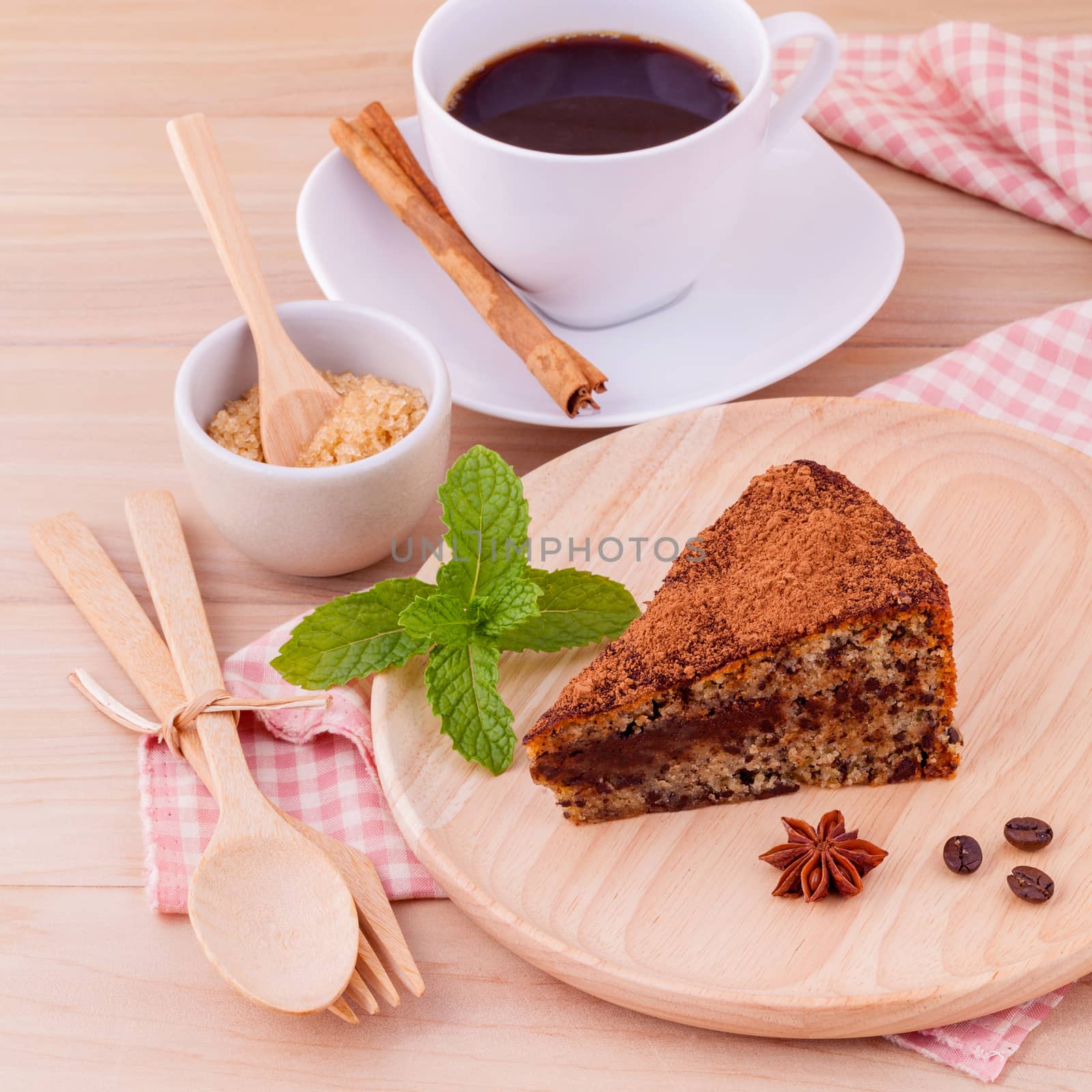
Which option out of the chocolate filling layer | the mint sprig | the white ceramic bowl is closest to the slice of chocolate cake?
the chocolate filling layer

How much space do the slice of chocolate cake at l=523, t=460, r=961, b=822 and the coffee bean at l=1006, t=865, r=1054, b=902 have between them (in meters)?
0.26

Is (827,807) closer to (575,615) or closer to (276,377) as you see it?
(575,615)

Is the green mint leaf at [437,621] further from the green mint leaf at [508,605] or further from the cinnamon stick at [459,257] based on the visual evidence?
the cinnamon stick at [459,257]

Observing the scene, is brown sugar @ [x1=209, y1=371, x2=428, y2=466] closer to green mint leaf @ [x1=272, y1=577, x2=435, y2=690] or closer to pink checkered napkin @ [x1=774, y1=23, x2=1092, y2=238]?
green mint leaf @ [x1=272, y1=577, x2=435, y2=690]

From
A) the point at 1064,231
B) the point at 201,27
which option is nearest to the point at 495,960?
the point at 1064,231

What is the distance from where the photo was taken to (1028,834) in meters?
2.10

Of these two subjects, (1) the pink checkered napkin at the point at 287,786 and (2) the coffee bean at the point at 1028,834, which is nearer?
(2) the coffee bean at the point at 1028,834

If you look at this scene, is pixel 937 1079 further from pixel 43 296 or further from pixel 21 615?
pixel 43 296

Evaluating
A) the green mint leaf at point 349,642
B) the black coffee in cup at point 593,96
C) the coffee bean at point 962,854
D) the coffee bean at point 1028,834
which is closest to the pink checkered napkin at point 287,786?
the green mint leaf at point 349,642

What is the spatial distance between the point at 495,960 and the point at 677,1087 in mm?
356

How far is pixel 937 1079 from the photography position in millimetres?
1969

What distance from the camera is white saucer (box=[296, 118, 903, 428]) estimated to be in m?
→ 2.88

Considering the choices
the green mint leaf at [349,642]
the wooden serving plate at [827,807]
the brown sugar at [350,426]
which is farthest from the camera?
the brown sugar at [350,426]

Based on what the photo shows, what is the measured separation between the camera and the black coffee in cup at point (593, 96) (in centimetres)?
285
